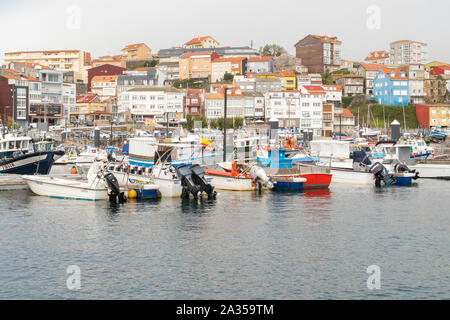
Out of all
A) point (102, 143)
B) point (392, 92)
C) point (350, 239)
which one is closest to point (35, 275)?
point (350, 239)

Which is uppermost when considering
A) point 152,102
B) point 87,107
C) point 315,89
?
point 315,89

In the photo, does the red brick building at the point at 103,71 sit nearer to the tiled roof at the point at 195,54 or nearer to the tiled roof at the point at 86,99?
the tiled roof at the point at 195,54

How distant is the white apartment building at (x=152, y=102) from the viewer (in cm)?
10594

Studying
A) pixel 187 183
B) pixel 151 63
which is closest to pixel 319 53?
pixel 151 63

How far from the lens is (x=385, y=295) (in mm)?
18484

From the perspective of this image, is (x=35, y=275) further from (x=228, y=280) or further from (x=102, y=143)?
(x=102, y=143)

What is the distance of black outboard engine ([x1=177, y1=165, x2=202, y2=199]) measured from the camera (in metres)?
35.4

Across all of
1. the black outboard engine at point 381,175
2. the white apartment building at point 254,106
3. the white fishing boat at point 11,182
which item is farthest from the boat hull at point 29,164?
the white apartment building at point 254,106

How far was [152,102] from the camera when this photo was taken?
106 m

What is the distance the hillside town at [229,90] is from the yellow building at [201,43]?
6923 millimetres

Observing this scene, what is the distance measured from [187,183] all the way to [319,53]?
104 metres

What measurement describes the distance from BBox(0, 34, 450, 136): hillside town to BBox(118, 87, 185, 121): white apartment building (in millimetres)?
160

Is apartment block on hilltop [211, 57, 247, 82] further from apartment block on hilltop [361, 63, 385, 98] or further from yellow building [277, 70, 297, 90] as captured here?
apartment block on hilltop [361, 63, 385, 98]

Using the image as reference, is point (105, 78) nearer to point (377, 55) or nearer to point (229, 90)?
point (229, 90)
